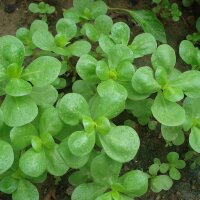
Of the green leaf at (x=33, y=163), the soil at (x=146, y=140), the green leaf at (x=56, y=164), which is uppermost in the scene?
the green leaf at (x=33, y=163)

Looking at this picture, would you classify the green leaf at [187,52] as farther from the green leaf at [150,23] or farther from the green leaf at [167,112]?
the green leaf at [150,23]

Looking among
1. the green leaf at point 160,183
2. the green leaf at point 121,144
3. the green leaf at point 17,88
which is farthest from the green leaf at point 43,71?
the green leaf at point 160,183

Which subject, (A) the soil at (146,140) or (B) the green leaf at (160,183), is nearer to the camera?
(B) the green leaf at (160,183)

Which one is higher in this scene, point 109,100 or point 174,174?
point 109,100

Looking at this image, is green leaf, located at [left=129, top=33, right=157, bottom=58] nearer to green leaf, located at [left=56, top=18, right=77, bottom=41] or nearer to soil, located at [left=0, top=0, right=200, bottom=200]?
green leaf, located at [left=56, top=18, right=77, bottom=41]

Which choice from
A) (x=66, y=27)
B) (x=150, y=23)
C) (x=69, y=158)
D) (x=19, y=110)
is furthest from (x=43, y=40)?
(x=150, y=23)

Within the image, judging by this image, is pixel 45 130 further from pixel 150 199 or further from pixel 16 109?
pixel 150 199

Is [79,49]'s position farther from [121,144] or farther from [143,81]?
[121,144]
